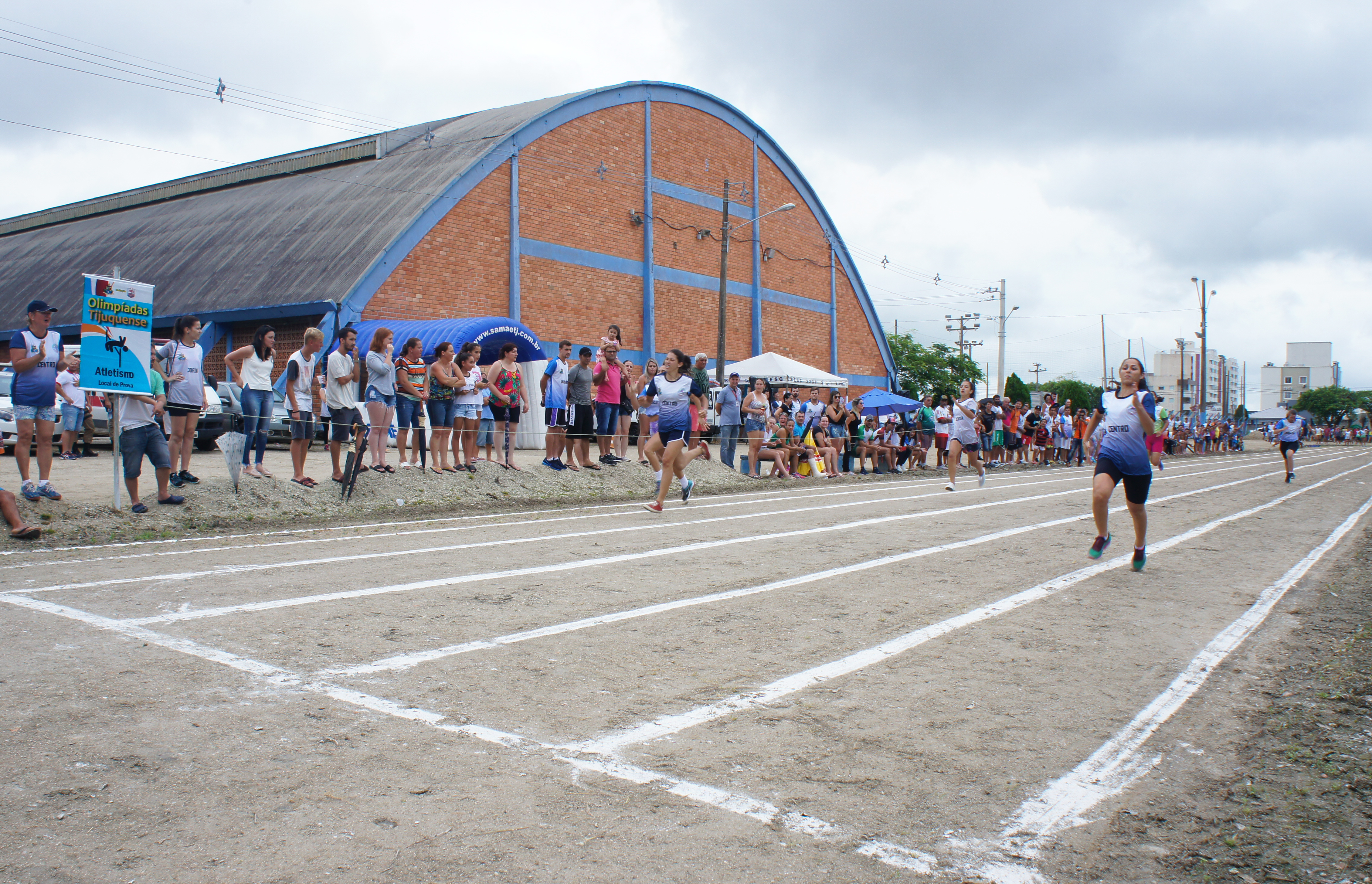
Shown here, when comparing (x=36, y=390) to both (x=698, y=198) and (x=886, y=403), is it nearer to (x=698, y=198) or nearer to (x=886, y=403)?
(x=886, y=403)

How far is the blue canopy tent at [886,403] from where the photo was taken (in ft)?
91.0

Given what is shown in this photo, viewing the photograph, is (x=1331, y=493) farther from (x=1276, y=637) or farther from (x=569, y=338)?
(x=569, y=338)

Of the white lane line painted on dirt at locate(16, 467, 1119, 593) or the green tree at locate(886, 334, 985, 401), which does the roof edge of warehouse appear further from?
the green tree at locate(886, 334, 985, 401)

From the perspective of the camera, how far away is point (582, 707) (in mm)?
3955

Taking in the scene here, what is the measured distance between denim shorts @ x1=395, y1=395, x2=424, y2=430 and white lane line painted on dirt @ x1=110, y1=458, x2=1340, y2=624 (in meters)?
4.42

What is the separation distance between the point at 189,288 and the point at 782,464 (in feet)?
60.6

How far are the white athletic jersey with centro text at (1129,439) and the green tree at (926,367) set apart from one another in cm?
5007

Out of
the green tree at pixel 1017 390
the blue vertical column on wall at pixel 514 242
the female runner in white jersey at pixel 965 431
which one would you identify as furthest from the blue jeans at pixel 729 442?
the green tree at pixel 1017 390

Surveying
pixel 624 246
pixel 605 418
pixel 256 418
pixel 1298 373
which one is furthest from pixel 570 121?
pixel 1298 373

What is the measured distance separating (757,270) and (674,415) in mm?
26527

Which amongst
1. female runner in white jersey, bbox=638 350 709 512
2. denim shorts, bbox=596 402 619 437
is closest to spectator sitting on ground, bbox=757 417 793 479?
denim shorts, bbox=596 402 619 437

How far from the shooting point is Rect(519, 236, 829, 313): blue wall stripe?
2898cm

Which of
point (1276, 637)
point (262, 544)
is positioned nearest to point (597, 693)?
point (1276, 637)

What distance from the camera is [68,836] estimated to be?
2.75m
